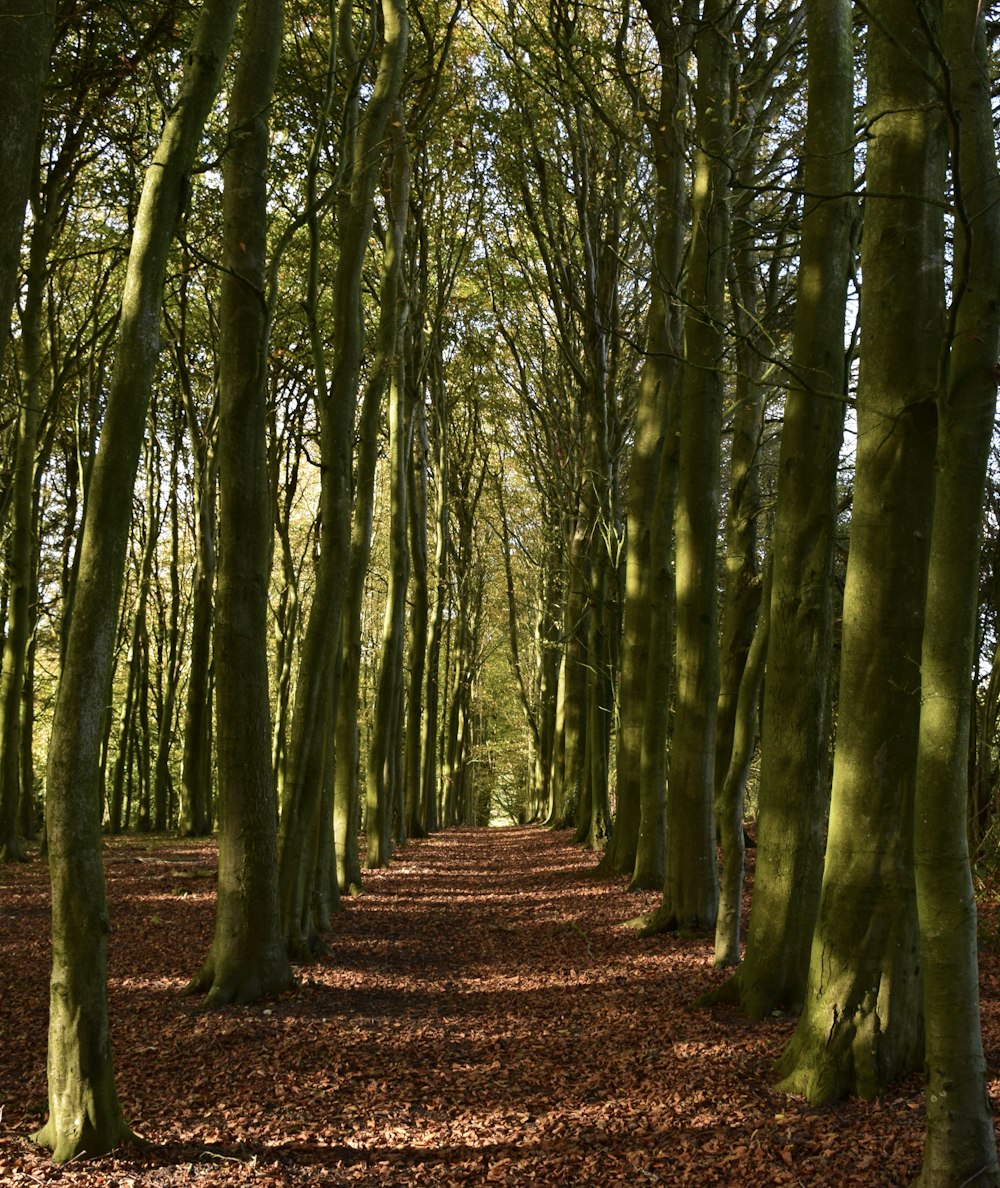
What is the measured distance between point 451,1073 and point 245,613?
10.4 ft

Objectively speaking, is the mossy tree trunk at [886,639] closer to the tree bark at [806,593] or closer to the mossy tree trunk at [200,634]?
the tree bark at [806,593]

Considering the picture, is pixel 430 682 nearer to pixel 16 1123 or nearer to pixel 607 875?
pixel 607 875

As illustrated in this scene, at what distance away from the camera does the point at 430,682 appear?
23.1 meters

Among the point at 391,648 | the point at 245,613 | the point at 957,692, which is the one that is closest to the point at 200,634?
the point at 391,648

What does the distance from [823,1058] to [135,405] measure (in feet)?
13.9

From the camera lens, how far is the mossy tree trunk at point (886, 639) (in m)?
4.72

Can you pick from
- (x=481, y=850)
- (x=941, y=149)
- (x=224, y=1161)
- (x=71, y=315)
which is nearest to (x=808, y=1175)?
(x=224, y=1161)

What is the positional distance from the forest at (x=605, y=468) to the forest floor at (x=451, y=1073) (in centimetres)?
16

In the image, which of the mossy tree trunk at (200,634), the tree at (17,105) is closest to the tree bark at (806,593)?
the tree at (17,105)

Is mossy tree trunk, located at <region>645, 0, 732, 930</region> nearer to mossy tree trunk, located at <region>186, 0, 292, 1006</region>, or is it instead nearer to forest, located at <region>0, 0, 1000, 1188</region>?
forest, located at <region>0, 0, 1000, 1188</region>

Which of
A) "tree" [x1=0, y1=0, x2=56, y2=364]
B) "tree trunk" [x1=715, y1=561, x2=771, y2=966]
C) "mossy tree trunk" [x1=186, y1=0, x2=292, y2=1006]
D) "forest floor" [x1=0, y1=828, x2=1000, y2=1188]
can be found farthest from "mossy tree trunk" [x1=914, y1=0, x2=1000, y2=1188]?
"mossy tree trunk" [x1=186, y1=0, x2=292, y2=1006]

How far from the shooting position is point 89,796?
14.0 ft

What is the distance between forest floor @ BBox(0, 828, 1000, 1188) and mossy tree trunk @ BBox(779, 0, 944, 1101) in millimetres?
299

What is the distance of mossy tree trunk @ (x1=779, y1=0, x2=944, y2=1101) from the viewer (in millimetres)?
4723
